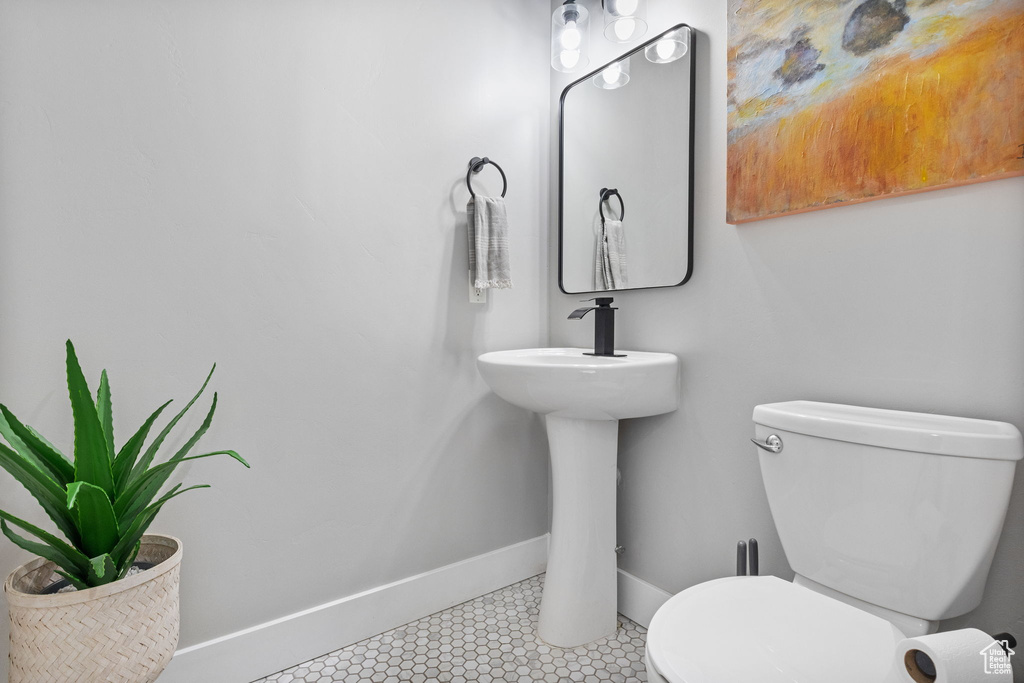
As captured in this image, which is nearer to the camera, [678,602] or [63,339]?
[678,602]

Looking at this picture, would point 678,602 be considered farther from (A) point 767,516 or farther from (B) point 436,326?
(B) point 436,326

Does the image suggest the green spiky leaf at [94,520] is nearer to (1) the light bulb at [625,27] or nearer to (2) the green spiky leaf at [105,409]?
(2) the green spiky leaf at [105,409]

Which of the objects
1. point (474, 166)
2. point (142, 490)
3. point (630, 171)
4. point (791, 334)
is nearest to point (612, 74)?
point (630, 171)

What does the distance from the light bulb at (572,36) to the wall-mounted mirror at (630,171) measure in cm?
11

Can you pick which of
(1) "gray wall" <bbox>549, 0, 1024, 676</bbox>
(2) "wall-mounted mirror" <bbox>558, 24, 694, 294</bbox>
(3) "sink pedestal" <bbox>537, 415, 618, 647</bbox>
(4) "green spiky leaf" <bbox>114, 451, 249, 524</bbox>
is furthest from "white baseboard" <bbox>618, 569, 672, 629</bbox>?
(4) "green spiky leaf" <bbox>114, 451, 249, 524</bbox>

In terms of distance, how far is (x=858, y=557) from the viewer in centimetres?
101

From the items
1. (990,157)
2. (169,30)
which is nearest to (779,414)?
(990,157)

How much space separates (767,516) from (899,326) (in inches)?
21.4

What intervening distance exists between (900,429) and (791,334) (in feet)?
1.29

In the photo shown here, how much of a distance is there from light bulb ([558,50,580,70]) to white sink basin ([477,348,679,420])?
3.20 feet

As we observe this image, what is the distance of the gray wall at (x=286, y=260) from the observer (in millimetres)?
1192

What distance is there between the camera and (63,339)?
1.20 meters

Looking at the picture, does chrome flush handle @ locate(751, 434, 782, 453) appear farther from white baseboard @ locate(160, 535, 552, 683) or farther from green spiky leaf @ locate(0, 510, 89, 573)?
green spiky leaf @ locate(0, 510, 89, 573)

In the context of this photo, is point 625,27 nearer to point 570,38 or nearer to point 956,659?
point 570,38
